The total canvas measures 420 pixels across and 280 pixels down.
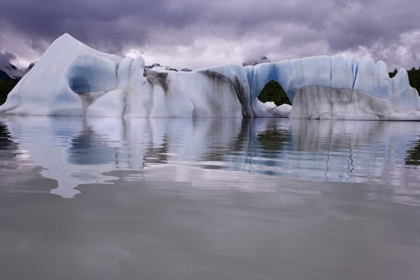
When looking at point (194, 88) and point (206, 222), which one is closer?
point (206, 222)

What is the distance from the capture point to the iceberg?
70.6ft

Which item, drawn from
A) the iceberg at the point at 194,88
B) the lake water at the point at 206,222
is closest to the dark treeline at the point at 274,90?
the iceberg at the point at 194,88

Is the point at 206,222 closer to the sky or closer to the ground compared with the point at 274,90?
closer to the ground

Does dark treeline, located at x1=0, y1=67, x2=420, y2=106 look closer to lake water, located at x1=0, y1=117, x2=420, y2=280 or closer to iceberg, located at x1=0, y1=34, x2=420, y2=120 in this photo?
iceberg, located at x1=0, y1=34, x2=420, y2=120

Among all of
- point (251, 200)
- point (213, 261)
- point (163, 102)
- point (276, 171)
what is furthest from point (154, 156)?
point (163, 102)

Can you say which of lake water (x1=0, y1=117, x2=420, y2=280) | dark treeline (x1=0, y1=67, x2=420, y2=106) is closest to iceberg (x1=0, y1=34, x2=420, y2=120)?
lake water (x1=0, y1=117, x2=420, y2=280)

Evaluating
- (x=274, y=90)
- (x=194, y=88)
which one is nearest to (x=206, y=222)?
(x=194, y=88)

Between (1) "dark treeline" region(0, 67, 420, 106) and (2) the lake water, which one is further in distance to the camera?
(1) "dark treeline" region(0, 67, 420, 106)

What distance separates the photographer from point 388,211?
200cm

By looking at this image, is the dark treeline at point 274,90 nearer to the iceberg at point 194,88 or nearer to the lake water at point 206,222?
the iceberg at point 194,88

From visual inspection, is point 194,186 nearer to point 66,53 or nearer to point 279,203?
point 279,203

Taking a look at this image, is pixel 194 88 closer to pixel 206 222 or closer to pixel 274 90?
pixel 206 222

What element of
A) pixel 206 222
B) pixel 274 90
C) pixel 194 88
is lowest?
pixel 206 222

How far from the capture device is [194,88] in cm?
2386
